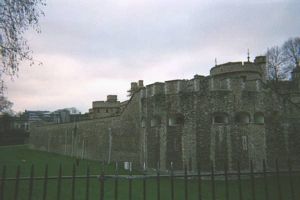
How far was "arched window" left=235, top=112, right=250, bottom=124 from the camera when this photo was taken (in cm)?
1533

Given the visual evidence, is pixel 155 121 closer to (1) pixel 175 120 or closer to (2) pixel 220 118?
(1) pixel 175 120

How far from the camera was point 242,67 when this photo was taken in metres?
19.9

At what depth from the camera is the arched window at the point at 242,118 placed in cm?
1533

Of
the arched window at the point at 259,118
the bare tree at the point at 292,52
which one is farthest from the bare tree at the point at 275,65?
the arched window at the point at 259,118

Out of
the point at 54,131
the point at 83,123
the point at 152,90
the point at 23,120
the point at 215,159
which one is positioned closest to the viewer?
the point at 215,159

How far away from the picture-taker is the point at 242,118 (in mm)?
15547

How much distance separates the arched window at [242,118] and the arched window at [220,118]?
0.54 meters

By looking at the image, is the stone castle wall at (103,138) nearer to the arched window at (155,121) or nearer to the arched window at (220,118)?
the arched window at (155,121)

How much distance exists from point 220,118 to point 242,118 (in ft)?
3.57

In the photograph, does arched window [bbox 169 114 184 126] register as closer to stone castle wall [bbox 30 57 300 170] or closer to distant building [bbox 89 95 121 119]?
stone castle wall [bbox 30 57 300 170]

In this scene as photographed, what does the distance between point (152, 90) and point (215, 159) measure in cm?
514

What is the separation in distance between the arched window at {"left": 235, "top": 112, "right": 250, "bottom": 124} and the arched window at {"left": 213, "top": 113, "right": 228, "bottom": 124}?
541 millimetres

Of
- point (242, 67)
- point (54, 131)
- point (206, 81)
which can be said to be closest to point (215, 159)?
point (206, 81)

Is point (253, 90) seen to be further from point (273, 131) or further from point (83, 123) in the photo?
point (83, 123)
